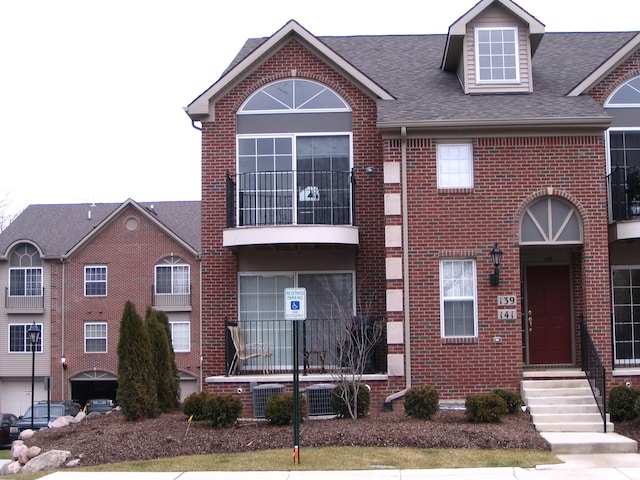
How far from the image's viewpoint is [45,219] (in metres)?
44.8

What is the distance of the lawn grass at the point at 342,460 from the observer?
1195 cm

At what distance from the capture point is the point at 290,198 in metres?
17.6

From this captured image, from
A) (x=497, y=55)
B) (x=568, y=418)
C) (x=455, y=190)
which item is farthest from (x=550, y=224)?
(x=497, y=55)

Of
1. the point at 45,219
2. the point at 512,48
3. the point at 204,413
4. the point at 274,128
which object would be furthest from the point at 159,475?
the point at 45,219

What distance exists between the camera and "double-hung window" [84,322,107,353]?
4166 cm

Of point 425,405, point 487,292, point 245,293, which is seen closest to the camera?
point 425,405

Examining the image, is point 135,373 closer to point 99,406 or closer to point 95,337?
point 99,406

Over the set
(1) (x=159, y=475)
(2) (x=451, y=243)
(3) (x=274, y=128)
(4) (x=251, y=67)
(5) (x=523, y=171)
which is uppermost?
(4) (x=251, y=67)

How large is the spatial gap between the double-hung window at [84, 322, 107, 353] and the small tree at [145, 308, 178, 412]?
24.4 meters

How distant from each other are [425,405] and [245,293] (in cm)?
504

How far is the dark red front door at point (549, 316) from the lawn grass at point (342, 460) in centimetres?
514

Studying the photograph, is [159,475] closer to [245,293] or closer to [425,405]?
[425,405]

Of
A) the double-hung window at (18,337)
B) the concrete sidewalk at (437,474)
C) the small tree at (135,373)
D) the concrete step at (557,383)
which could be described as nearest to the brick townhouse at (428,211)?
the concrete step at (557,383)

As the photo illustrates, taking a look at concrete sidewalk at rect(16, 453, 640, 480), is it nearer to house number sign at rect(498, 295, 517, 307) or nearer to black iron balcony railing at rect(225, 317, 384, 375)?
house number sign at rect(498, 295, 517, 307)
